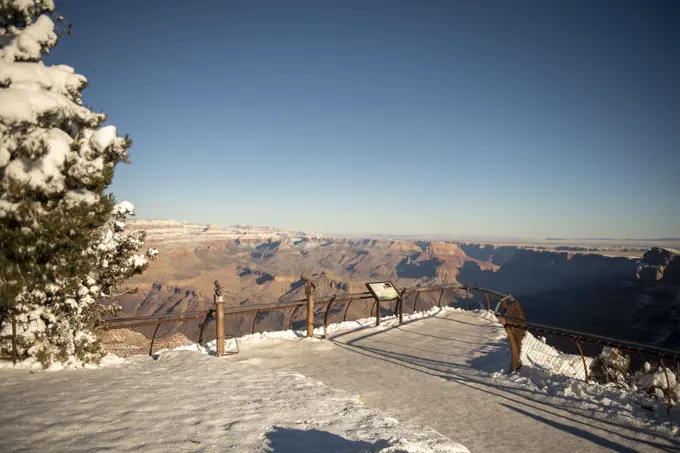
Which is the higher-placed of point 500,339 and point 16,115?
point 16,115

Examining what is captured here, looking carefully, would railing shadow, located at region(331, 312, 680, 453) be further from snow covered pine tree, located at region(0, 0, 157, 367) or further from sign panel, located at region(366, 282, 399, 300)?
snow covered pine tree, located at region(0, 0, 157, 367)

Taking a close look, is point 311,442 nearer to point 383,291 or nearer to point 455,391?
point 455,391

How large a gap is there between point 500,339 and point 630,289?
376 ft

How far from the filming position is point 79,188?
497 cm

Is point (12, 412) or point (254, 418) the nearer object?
point (12, 412)

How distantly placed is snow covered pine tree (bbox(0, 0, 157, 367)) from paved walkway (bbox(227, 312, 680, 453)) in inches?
167

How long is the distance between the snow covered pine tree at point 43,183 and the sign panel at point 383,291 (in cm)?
826

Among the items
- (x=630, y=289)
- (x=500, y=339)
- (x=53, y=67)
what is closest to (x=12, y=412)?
(x=53, y=67)

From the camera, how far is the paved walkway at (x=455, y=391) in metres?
5.43

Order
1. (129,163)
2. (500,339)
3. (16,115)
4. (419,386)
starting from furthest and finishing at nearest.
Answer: (500,339), (419,386), (129,163), (16,115)

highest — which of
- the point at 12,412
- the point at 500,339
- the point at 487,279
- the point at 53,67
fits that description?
the point at 53,67

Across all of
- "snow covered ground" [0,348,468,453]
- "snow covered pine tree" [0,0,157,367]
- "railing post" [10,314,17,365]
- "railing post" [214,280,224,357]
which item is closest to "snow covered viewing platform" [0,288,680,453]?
"snow covered ground" [0,348,468,453]

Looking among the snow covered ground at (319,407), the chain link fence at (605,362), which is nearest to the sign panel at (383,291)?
the snow covered ground at (319,407)

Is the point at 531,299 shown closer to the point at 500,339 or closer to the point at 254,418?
the point at 500,339
